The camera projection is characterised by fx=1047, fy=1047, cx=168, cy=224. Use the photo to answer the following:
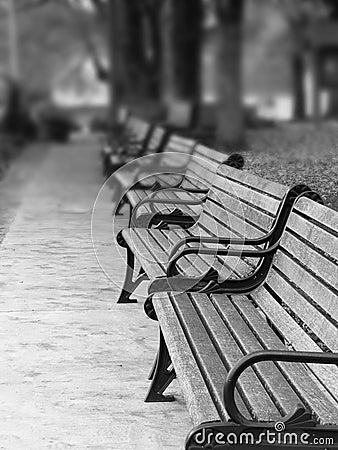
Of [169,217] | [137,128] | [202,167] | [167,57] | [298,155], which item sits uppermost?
[167,57]

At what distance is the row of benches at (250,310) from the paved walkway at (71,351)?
23 cm

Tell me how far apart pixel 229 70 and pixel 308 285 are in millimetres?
9806

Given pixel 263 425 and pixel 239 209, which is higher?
pixel 239 209

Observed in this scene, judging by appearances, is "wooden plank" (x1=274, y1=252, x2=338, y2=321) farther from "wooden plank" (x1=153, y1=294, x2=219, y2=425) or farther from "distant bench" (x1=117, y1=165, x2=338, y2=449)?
"wooden plank" (x1=153, y1=294, x2=219, y2=425)

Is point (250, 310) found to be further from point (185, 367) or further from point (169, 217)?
point (169, 217)

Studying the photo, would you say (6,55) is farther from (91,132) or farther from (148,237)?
(148,237)

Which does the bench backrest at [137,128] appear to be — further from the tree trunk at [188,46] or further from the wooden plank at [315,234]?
the wooden plank at [315,234]

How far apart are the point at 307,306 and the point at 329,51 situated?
798 centimetres

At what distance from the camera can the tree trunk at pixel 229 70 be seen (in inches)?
520

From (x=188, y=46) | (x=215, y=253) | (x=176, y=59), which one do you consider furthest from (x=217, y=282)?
(x=176, y=59)

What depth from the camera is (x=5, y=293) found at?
6.43m

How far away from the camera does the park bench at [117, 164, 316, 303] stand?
4.58 metres

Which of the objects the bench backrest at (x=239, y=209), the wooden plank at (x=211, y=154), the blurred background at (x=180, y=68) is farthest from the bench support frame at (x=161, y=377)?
the blurred background at (x=180, y=68)

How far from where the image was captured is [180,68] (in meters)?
16.6
